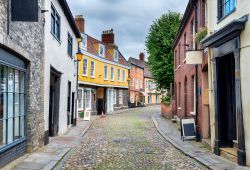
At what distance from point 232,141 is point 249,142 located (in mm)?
2307

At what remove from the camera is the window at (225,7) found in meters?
10.2

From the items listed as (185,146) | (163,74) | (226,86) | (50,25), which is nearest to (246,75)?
(226,86)

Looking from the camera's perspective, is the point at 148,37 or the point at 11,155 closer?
the point at 11,155

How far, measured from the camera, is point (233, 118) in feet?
36.2

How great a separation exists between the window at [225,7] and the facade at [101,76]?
61.7 feet

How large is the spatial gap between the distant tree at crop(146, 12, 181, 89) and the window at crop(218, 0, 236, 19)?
19866mm

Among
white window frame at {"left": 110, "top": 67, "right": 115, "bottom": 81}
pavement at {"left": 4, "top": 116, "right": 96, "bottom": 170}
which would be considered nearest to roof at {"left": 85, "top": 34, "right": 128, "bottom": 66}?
white window frame at {"left": 110, "top": 67, "right": 115, "bottom": 81}

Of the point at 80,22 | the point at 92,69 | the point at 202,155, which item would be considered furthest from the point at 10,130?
the point at 80,22

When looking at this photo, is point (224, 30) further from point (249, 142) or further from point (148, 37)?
point (148, 37)

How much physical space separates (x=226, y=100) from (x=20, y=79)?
6.41 metres

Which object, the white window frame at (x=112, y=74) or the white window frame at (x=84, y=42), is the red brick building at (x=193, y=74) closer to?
the white window frame at (x=84, y=42)

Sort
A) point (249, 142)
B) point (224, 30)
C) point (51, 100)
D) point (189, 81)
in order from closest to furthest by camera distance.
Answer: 1. point (249, 142)
2. point (224, 30)
3. point (51, 100)
4. point (189, 81)

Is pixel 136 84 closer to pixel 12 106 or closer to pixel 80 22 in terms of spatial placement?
pixel 80 22

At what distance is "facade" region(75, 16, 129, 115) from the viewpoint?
33000 millimetres
